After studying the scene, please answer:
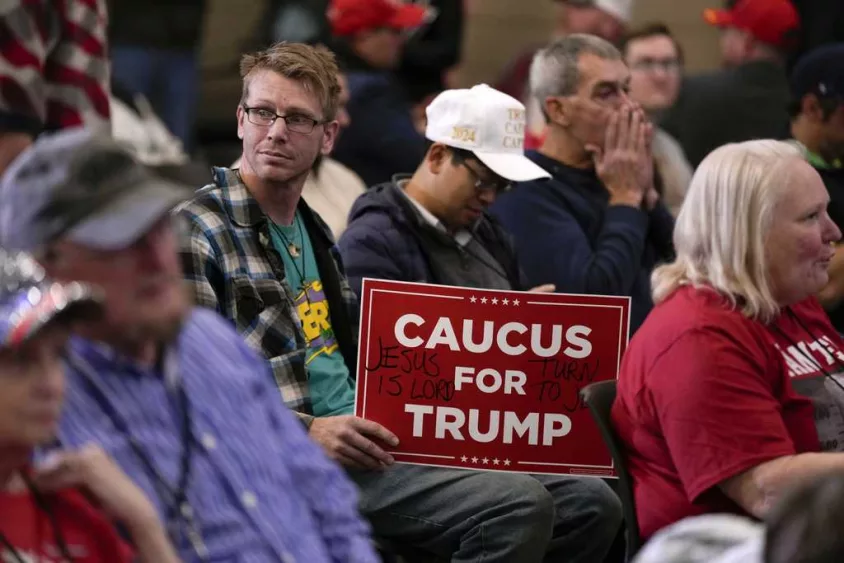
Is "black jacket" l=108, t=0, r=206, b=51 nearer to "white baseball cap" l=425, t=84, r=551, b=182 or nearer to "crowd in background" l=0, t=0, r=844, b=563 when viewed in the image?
"crowd in background" l=0, t=0, r=844, b=563

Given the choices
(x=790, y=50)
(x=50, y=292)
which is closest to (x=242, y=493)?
(x=50, y=292)

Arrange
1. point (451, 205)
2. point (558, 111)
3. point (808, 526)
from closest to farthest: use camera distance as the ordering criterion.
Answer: point (808, 526)
point (451, 205)
point (558, 111)

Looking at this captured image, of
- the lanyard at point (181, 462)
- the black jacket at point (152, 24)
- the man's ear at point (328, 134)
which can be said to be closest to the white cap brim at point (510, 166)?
the man's ear at point (328, 134)

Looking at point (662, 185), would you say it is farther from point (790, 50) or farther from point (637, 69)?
point (790, 50)

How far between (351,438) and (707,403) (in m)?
0.91

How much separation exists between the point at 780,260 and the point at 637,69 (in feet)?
13.8

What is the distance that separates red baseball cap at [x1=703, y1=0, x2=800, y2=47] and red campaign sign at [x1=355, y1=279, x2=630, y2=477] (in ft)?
15.5

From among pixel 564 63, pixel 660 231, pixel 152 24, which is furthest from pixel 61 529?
pixel 152 24

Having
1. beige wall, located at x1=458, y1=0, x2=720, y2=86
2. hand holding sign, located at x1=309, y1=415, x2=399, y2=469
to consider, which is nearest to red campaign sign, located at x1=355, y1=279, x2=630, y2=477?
hand holding sign, located at x1=309, y1=415, x2=399, y2=469

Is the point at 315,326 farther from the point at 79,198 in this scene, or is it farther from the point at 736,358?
the point at 79,198

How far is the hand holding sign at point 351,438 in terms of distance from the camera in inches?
146

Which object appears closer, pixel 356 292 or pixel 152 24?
pixel 356 292

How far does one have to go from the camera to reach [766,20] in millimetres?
→ 8281

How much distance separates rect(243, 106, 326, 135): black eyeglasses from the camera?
391cm
